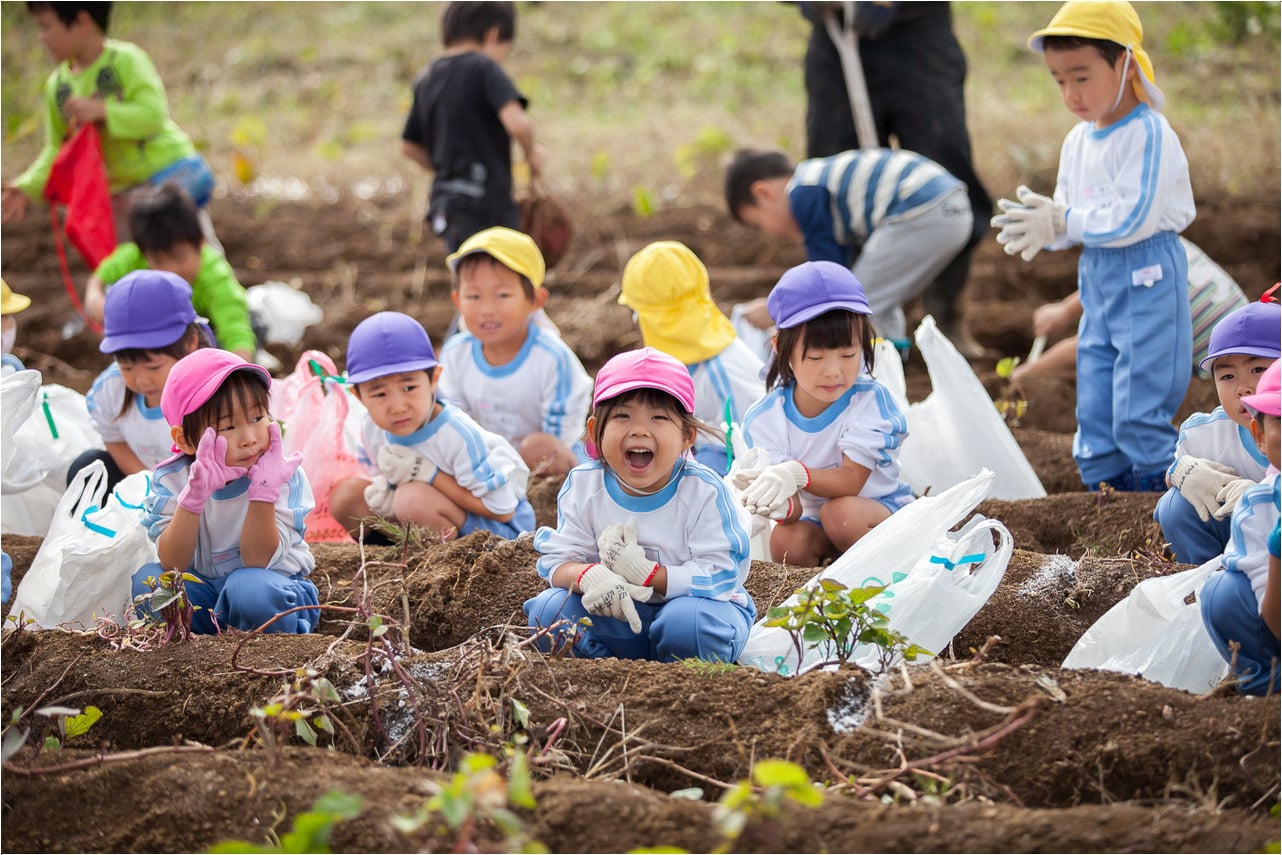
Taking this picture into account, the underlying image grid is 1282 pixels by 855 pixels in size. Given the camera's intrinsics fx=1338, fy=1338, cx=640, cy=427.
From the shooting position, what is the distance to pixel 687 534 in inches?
121

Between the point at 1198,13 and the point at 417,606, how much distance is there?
996cm

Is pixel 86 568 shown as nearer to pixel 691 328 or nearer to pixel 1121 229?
pixel 691 328

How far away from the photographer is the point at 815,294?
141 inches

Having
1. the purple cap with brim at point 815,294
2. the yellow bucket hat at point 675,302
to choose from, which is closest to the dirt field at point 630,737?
the purple cap with brim at point 815,294

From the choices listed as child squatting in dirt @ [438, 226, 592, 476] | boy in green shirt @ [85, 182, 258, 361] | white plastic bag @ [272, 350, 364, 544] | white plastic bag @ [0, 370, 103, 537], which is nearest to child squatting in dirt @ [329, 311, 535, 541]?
white plastic bag @ [272, 350, 364, 544]

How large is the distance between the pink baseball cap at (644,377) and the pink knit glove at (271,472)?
807 mm

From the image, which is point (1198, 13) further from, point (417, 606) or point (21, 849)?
point (21, 849)

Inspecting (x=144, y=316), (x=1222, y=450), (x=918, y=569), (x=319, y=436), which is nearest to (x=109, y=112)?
(x=144, y=316)

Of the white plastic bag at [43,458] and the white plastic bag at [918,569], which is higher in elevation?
the white plastic bag at [43,458]

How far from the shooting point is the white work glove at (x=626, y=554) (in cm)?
300

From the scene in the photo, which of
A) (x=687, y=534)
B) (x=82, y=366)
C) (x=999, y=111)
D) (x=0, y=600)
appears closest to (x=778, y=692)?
(x=687, y=534)

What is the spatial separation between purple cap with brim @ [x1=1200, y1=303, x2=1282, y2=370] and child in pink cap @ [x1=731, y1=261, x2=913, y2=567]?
85 centimetres

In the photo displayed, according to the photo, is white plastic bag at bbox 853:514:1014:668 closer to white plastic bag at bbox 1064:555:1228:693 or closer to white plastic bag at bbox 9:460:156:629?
white plastic bag at bbox 1064:555:1228:693

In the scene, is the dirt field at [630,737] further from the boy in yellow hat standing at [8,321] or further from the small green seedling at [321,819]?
the boy in yellow hat standing at [8,321]
